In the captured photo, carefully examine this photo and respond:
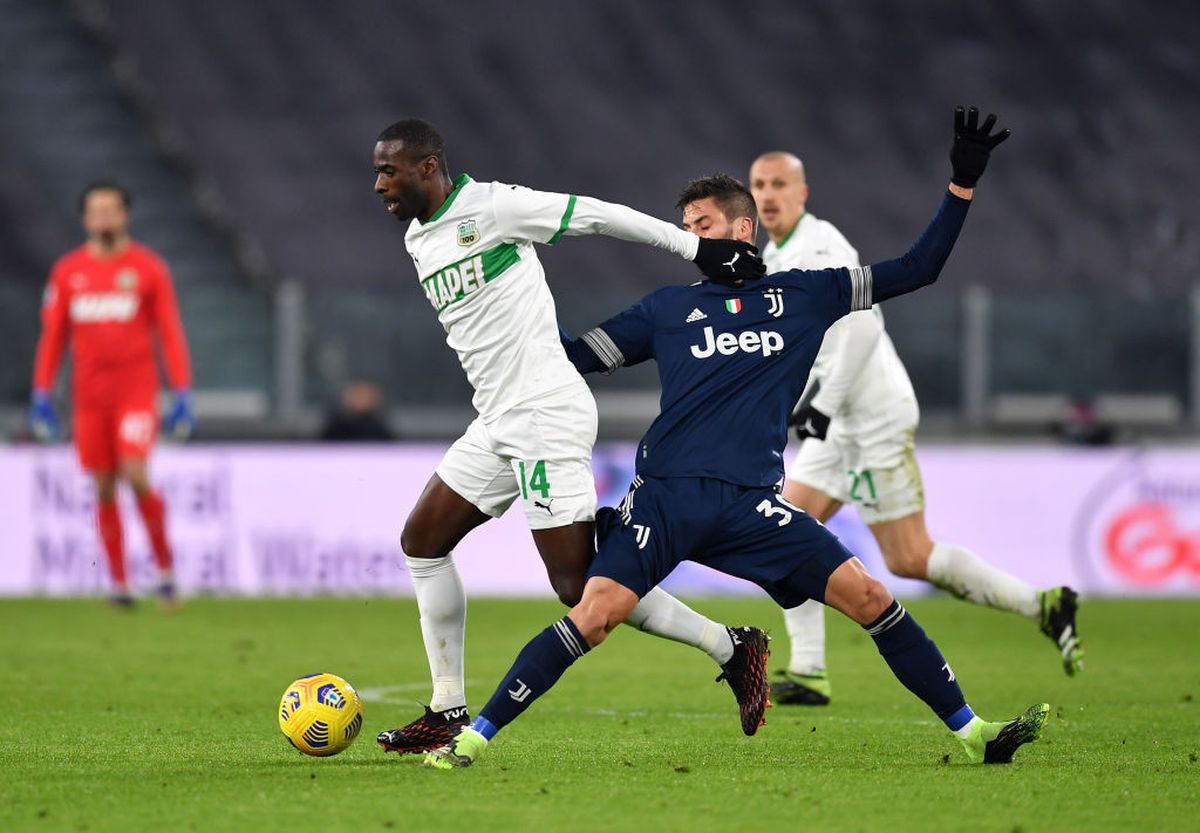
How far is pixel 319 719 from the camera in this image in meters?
5.90

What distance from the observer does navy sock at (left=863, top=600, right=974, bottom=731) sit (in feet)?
18.8

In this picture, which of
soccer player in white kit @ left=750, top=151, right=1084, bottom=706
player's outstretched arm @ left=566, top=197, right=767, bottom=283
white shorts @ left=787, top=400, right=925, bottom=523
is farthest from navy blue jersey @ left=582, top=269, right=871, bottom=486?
white shorts @ left=787, top=400, right=925, bottom=523

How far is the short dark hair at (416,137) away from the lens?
5.90 metres

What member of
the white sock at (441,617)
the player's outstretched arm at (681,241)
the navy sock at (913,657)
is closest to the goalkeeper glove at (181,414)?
the white sock at (441,617)

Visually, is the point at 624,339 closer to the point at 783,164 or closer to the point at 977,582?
the point at 783,164

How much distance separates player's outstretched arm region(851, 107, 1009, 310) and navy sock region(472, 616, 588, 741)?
141cm

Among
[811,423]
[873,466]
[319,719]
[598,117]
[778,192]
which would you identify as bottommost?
[319,719]

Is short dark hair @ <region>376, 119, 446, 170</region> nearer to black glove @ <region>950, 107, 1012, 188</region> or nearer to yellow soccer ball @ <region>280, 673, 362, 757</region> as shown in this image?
black glove @ <region>950, 107, 1012, 188</region>

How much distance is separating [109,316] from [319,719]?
694 cm

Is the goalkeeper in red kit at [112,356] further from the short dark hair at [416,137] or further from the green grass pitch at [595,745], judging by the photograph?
the short dark hair at [416,137]

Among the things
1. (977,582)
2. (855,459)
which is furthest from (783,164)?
(977,582)

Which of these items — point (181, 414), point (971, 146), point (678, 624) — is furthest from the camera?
point (181, 414)

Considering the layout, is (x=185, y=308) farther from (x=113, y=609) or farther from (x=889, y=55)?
(x=889, y=55)

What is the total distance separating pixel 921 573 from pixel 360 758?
326 centimetres
